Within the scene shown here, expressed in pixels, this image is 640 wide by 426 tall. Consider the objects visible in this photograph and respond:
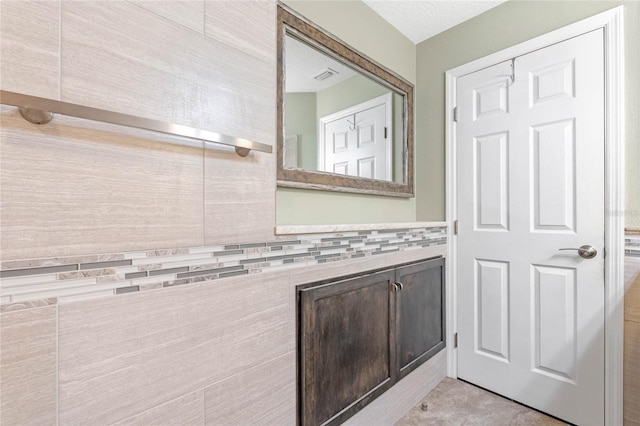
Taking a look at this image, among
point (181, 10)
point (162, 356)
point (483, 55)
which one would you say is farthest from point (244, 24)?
point (483, 55)

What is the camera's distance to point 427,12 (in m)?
1.81

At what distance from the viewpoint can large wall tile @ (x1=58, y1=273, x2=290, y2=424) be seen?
2.25 feet

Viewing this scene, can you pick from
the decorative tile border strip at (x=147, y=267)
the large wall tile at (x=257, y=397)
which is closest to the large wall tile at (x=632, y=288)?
the decorative tile border strip at (x=147, y=267)

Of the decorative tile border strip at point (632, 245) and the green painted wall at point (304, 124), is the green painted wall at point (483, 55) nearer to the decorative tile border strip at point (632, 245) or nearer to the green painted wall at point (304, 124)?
the decorative tile border strip at point (632, 245)

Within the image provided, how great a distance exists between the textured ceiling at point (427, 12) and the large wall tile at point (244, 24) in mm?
969

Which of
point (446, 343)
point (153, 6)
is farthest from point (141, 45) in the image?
point (446, 343)

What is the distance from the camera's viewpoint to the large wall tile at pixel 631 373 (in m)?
1.36

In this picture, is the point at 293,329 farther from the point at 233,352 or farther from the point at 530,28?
the point at 530,28

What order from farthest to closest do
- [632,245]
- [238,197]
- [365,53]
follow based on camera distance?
[365,53] < [632,245] < [238,197]

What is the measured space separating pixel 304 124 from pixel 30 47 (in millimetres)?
944

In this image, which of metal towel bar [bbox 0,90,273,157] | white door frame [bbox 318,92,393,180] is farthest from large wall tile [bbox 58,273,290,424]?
white door frame [bbox 318,92,393,180]

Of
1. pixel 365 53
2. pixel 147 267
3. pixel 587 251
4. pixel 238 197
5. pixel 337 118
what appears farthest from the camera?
pixel 365 53

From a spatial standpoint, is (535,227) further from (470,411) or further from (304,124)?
(304,124)

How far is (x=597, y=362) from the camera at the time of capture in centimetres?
146
